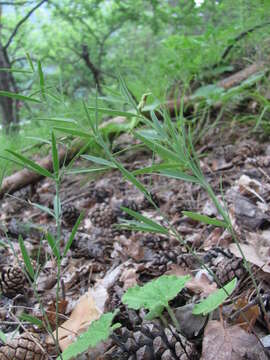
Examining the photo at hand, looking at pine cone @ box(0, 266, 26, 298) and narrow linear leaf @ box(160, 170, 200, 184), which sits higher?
narrow linear leaf @ box(160, 170, 200, 184)

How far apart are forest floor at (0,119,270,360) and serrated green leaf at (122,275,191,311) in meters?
0.09

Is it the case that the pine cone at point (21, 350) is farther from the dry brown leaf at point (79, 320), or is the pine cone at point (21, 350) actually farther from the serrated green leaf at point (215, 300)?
the serrated green leaf at point (215, 300)

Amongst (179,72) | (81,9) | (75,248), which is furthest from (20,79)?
(75,248)

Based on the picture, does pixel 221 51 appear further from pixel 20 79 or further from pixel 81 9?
pixel 20 79

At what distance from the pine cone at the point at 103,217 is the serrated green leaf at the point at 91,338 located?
114cm

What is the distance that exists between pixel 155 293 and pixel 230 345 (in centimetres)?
20

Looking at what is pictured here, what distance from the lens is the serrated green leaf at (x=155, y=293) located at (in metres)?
0.82

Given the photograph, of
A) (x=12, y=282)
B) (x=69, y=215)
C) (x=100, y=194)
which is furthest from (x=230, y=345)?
(x=100, y=194)

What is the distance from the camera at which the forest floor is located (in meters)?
0.85

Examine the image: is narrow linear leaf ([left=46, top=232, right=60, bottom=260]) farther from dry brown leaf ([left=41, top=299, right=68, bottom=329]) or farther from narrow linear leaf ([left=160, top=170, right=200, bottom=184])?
dry brown leaf ([left=41, top=299, right=68, bottom=329])

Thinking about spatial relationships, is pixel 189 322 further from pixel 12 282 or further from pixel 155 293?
pixel 12 282

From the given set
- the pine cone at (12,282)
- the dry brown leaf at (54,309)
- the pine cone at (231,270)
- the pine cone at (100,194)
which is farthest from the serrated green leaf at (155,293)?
the pine cone at (100,194)

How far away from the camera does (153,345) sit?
2.74ft

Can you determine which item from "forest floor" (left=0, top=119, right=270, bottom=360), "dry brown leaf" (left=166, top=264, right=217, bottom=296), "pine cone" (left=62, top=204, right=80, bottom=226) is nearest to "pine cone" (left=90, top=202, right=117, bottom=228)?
"forest floor" (left=0, top=119, right=270, bottom=360)
